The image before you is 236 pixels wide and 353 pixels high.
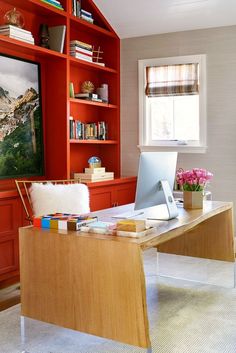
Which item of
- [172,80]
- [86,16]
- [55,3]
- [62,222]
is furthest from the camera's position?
[172,80]

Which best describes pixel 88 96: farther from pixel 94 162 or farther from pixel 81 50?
pixel 94 162

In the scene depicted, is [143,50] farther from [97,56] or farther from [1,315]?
[1,315]

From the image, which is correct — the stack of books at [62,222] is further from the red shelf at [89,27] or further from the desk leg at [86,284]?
the red shelf at [89,27]

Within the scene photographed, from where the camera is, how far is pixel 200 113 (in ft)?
17.4

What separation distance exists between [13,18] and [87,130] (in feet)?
5.09

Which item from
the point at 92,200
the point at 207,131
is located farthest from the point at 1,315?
the point at 207,131

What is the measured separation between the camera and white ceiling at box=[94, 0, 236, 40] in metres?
4.93

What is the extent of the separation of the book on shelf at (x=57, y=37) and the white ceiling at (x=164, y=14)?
2.61 ft

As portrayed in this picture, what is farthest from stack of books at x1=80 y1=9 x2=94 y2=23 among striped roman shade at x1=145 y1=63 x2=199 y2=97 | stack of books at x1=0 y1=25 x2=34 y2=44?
stack of books at x1=0 y1=25 x2=34 y2=44

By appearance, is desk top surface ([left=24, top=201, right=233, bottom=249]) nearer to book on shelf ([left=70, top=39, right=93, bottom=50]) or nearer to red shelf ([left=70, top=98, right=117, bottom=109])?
red shelf ([left=70, top=98, right=117, bottom=109])

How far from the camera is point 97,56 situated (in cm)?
568

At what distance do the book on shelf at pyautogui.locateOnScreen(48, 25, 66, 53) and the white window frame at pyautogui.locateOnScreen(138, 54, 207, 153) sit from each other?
1.25 metres

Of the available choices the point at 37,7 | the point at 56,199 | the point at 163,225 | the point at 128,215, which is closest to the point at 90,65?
the point at 37,7

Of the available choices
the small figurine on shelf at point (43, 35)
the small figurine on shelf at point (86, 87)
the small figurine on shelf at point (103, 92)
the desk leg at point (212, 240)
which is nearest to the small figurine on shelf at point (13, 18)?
the small figurine on shelf at point (43, 35)
